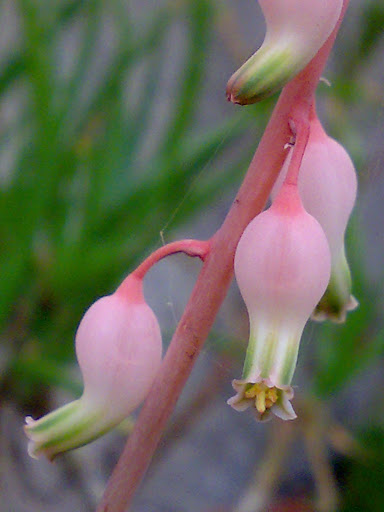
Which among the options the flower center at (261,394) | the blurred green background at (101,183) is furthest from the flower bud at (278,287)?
the blurred green background at (101,183)

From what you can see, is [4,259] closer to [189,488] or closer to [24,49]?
[24,49]

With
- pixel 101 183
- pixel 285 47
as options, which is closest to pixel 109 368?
pixel 285 47

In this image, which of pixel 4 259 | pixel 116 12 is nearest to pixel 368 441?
pixel 4 259

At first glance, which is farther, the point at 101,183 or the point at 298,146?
the point at 101,183

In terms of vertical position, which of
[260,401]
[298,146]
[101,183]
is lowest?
[260,401]

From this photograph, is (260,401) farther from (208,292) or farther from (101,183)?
(101,183)

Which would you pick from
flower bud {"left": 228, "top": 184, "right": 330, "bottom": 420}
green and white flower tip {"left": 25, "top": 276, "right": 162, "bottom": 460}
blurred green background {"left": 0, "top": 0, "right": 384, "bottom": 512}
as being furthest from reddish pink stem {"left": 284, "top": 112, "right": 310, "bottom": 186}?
blurred green background {"left": 0, "top": 0, "right": 384, "bottom": 512}

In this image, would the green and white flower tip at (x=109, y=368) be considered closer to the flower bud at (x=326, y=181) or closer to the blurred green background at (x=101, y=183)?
the flower bud at (x=326, y=181)

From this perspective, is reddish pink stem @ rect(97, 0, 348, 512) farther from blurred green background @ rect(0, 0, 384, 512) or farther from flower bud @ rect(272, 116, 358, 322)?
blurred green background @ rect(0, 0, 384, 512)
